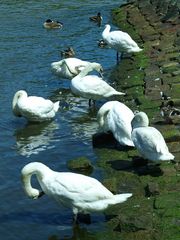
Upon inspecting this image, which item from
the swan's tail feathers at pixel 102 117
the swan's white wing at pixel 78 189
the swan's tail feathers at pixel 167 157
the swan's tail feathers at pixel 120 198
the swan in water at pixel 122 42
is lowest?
the swan in water at pixel 122 42

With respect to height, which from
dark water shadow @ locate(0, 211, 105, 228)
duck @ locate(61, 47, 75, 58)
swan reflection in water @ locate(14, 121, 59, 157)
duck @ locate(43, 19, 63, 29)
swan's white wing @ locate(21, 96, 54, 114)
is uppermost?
dark water shadow @ locate(0, 211, 105, 228)

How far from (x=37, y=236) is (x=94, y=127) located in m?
5.87

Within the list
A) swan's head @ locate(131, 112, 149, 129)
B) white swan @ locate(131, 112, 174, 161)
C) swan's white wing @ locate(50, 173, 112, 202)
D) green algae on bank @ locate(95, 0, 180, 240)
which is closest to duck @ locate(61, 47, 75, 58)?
green algae on bank @ locate(95, 0, 180, 240)

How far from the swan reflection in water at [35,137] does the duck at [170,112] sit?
2.56 meters

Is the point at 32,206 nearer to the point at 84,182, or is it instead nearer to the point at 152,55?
the point at 84,182

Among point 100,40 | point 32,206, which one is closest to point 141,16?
point 100,40

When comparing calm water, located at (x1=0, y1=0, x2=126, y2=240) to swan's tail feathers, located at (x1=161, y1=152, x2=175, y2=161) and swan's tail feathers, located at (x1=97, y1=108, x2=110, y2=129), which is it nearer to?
swan's tail feathers, located at (x1=97, y1=108, x2=110, y2=129)

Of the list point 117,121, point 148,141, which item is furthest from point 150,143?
point 117,121

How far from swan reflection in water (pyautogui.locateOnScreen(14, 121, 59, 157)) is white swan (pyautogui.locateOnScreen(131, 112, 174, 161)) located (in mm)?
2624

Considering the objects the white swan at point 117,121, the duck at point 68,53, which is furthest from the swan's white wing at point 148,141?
the duck at point 68,53

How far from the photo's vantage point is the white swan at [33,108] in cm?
1566

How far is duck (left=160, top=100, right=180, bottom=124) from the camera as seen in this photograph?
1429cm

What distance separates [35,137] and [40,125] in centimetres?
92

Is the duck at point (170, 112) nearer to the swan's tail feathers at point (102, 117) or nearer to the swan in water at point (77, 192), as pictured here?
the swan's tail feathers at point (102, 117)
